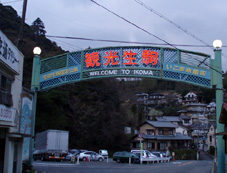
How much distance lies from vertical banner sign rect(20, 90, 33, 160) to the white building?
0.57 metres

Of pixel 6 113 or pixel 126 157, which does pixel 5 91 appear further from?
pixel 126 157

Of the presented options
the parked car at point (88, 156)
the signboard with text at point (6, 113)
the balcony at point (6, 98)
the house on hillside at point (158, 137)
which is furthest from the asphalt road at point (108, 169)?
the house on hillside at point (158, 137)

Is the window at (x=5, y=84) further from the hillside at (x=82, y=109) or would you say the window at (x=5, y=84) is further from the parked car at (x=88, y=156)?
the hillside at (x=82, y=109)

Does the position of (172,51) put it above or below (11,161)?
above

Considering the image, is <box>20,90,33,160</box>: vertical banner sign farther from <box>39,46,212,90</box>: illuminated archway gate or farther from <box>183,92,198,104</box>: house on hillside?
<box>183,92,198,104</box>: house on hillside

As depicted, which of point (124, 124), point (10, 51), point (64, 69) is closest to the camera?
point (10, 51)

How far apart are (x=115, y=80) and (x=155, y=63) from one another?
3982cm

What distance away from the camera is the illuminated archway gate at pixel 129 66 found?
640 inches

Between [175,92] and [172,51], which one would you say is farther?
[175,92]

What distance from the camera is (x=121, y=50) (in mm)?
17078

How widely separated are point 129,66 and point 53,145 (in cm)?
1774

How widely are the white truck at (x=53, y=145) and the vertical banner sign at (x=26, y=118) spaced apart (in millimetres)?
13822

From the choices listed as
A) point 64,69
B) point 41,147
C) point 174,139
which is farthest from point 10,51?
point 174,139

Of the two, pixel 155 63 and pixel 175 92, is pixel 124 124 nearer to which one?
pixel 155 63
